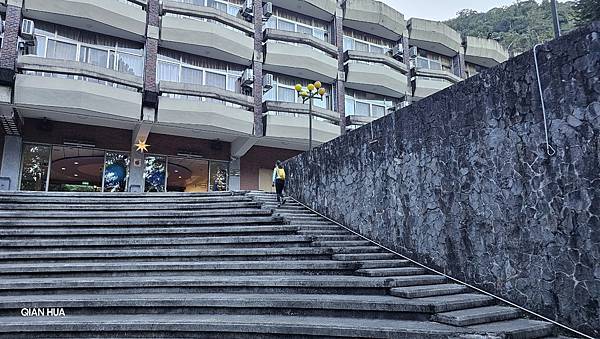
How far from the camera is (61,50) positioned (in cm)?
1619

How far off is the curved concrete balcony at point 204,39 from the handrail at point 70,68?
112 inches

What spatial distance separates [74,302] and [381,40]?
77.1 feet

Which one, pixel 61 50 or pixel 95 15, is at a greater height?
pixel 95 15

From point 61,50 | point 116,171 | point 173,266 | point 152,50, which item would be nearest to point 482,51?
point 152,50

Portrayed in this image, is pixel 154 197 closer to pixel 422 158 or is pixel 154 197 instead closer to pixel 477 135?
pixel 422 158

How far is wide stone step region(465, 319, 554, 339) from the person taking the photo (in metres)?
4.49

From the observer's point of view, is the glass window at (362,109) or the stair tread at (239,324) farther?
the glass window at (362,109)

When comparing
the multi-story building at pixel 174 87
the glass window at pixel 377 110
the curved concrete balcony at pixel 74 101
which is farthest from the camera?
the glass window at pixel 377 110

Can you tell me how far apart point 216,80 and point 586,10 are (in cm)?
1920

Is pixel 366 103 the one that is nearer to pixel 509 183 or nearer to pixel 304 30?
pixel 304 30

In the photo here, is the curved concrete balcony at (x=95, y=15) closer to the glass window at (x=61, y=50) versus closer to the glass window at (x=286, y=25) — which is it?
the glass window at (x=61, y=50)

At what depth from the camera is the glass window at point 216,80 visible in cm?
1909

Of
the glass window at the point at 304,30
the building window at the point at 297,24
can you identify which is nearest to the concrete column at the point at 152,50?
the building window at the point at 297,24

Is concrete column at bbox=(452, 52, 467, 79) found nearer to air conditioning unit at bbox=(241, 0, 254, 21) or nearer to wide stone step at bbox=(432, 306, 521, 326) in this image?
air conditioning unit at bbox=(241, 0, 254, 21)
